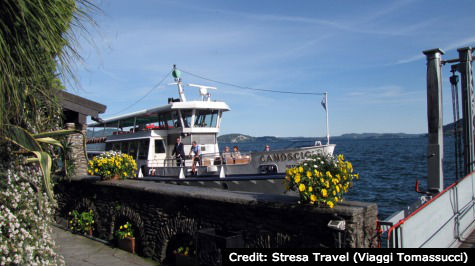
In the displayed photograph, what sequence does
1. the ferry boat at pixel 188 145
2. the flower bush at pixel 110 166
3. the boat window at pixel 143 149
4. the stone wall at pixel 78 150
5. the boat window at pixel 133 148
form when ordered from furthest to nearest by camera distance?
the boat window at pixel 133 148 < the boat window at pixel 143 149 < the ferry boat at pixel 188 145 < the stone wall at pixel 78 150 < the flower bush at pixel 110 166

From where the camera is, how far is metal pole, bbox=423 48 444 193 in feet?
26.1

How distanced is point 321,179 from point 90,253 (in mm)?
4703

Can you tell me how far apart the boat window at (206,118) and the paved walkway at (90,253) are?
1068 cm

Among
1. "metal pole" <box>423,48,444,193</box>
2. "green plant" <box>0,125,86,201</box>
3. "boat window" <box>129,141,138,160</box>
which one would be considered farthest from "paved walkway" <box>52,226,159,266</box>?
"boat window" <box>129,141,138,160</box>

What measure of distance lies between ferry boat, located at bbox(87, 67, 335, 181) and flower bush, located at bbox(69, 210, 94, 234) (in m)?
6.98

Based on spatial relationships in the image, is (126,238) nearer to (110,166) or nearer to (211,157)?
(110,166)

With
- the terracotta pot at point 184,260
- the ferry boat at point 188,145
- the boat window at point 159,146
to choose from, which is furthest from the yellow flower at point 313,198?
the boat window at point 159,146

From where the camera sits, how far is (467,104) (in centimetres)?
961


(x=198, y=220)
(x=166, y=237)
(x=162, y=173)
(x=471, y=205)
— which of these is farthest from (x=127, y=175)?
(x=162, y=173)

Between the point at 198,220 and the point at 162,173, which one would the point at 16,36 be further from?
the point at 162,173

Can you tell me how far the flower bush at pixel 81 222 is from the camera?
27.1 ft

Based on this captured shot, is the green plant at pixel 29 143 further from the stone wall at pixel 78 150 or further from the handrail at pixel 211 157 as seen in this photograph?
the handrail at pixel 211 157

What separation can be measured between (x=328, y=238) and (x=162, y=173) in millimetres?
14202

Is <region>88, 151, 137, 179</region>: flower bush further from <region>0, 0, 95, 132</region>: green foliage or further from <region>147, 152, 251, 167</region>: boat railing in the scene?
<region>147, 152, 251, 167</region>: boat railing
